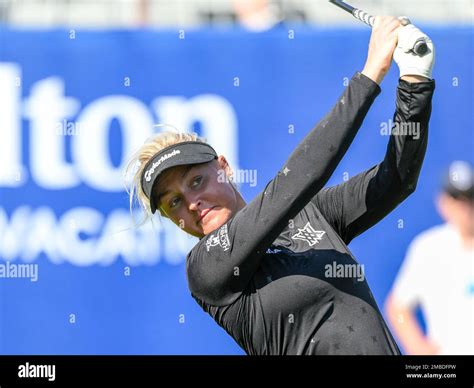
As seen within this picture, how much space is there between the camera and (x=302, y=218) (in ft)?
8.18

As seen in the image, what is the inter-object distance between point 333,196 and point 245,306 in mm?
393

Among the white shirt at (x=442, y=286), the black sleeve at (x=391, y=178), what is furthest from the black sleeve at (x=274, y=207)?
the white shirt at (x=442, y=286)

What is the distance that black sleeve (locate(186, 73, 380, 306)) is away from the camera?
2.15m

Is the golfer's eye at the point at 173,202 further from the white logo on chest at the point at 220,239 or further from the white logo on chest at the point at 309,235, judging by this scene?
the white logo on chest at the point at 309,235

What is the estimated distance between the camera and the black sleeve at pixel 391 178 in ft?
7.65

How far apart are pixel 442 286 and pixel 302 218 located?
2.32 meters

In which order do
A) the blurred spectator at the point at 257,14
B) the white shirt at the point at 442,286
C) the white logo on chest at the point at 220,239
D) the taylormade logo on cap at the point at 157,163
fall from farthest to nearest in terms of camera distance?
1. the blurred spectator at the point at 257,14
2. the white shirt at the point at 442,286
3. the taylormade logo on cap at the point at 157,163
4. the white logo on chest at the point at 220,239

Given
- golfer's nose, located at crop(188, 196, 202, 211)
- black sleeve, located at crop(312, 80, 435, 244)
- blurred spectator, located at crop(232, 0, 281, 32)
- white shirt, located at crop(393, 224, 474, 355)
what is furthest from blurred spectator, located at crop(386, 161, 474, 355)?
golfer's nose, located at crop(188, 196, 202, 211)

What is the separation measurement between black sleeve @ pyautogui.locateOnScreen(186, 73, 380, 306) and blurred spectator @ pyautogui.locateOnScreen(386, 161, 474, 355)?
7.87 ft

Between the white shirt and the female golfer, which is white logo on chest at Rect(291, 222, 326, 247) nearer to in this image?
the female golfer

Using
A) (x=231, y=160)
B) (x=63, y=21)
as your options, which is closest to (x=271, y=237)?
(x=231, y=160)

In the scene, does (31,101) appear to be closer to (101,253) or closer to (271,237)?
(101,253)

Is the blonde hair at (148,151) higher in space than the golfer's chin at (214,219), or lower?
higher
